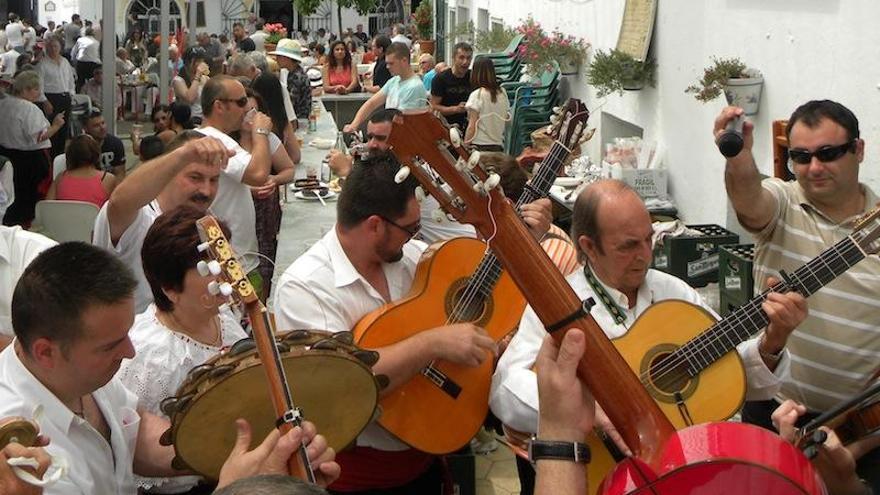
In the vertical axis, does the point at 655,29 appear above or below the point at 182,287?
above

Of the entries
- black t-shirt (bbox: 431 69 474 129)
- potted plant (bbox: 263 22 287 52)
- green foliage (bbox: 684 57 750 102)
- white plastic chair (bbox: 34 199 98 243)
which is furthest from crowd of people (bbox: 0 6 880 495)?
potted plant (bbox: 263 22 287 52)

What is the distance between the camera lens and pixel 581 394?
7.09 feet

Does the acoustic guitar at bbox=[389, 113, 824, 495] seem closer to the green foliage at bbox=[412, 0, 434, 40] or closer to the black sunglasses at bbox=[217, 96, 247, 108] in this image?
the black sunglasses at bbox=[217, 96, 247, 108]

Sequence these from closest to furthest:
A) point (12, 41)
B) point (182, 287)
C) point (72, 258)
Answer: point (72, 258), point (182, 287), point (12, 41)

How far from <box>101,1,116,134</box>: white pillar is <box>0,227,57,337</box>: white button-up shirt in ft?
21.6

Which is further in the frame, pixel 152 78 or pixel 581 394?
pixel 152 78

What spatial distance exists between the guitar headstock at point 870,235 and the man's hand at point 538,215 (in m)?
1.06

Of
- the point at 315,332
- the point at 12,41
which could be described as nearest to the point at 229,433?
the point at 315,332

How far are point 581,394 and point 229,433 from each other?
37.6 inches

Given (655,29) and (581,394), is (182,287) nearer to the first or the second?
(581,394)

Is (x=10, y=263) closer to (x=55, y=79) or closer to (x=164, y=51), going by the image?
(x=164, y=51)

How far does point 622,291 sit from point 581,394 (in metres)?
1.24

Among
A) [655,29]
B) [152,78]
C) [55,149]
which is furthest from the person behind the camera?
[152,78]

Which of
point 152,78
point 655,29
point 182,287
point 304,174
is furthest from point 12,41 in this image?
point 182,287
